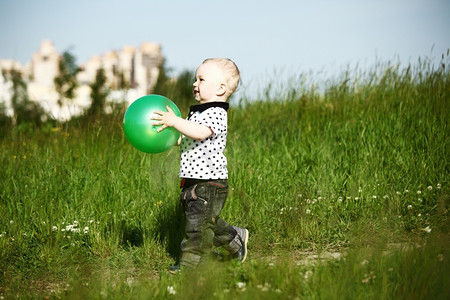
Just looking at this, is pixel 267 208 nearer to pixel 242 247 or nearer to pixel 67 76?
pixel 242 247

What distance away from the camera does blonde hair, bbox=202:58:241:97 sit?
3350 mm

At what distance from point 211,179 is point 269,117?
149 inches

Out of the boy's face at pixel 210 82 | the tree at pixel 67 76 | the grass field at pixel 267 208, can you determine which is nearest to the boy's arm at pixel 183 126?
the boy's face at pixel 210 82

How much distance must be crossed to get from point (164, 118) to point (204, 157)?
1.19 feet

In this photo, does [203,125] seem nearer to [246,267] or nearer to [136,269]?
[246,267]

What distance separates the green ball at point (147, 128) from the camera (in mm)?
3217

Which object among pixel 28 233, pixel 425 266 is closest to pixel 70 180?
pixel 28 233

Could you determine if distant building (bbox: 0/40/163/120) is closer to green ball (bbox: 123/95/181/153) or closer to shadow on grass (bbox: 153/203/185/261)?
shadow on grass (bbox: 153/203/185/261)

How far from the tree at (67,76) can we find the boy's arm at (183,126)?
45.9 ft

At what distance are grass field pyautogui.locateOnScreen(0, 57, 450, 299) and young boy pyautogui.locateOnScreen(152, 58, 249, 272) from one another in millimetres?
254

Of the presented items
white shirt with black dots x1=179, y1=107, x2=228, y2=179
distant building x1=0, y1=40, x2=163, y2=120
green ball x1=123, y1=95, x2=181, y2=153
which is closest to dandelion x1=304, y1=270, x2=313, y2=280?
white shirt with black dots x1=179, y1=107, x2=228, y2=179

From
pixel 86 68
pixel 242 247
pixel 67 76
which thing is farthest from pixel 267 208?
pixel 86 68

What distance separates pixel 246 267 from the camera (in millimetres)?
3107

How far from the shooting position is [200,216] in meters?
3.25
